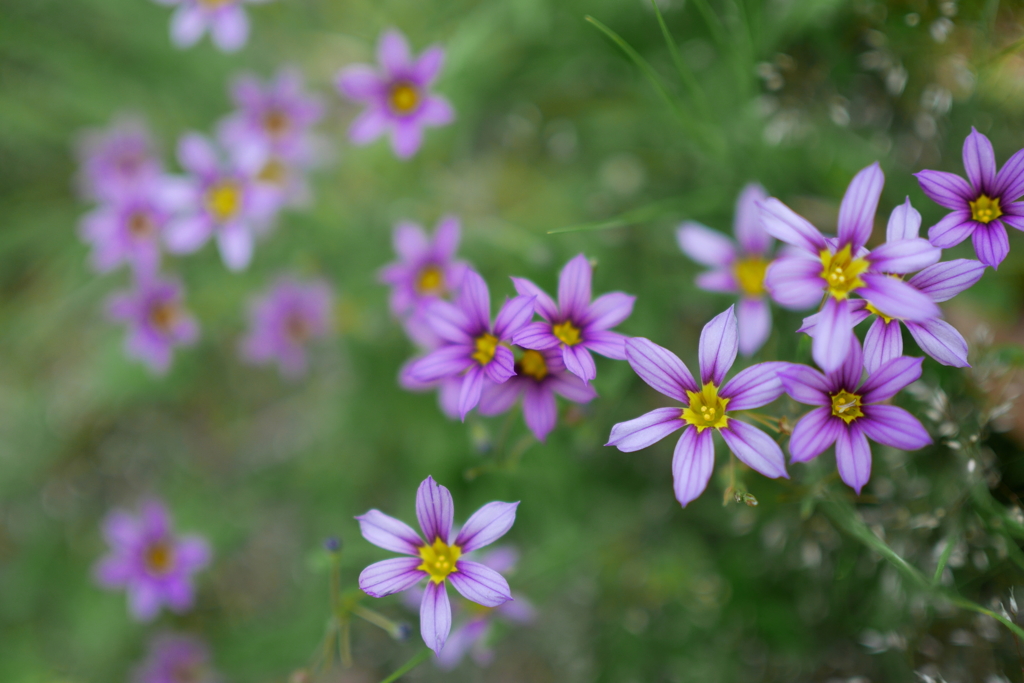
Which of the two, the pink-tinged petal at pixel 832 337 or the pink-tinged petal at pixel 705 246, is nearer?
the pink-tinged petal at pixel 832 337

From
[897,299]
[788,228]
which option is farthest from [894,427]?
[788,228]

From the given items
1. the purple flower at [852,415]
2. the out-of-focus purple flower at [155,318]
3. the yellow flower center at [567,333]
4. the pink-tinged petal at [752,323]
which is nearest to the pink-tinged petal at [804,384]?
the purple flower at [852,415]

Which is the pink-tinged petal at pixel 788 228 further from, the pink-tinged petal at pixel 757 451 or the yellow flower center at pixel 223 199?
the yellow flower center at pixel 223 199

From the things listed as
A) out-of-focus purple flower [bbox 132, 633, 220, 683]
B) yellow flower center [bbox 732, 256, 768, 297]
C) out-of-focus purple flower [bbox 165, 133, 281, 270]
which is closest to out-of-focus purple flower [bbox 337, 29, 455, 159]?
out-of-focus purple flower [bbox 165, 133, 281, 270]

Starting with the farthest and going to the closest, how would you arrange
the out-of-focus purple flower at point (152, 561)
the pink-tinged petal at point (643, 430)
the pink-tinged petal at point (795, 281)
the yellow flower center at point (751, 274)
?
the out-of-focus purple flower at point (152, 561) → the yellow flower center at point (751, 274) → the pink-tinged petal at point (643, 430) → the pink-tinged petal at point (795, 281)

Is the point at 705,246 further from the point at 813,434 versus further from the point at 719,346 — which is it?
the point at 813,434

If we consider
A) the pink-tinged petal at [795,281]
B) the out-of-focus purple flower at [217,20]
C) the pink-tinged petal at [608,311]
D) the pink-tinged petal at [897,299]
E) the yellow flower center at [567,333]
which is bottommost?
the yellow flower center at [567,333]

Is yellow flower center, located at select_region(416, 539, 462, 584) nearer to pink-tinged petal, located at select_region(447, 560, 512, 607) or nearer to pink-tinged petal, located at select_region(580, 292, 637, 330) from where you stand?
pink-tinged petal, located at select_region(447, 560, 512, 607)
